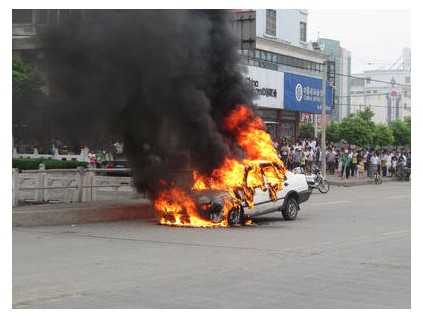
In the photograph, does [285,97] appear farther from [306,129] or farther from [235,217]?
[235,217]

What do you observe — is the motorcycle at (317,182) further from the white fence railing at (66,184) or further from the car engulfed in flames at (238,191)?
the white fence railing at (66,184)

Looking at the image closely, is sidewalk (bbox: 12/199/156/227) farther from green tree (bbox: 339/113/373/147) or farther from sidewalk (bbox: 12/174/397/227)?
green tree (bbox: 339/113/373/147)

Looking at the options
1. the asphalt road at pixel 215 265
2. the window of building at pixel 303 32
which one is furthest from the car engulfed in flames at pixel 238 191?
the window of building at pixel 303 32

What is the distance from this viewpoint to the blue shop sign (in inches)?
1533

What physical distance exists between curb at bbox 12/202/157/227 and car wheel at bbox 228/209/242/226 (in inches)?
97.8

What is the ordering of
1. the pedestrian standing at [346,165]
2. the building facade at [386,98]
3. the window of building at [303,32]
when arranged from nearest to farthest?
1. the pedestrian standing at [346,165]
2. the window of building at [303,32]
3. the building facade at [386,98]

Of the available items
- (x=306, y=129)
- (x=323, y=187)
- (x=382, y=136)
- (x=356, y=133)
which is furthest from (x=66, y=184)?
(x=382, y=136)

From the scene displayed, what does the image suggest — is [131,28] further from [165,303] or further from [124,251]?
[165,303]

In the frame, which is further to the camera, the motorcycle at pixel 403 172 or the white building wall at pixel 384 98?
the white building wall at pixel 384 98

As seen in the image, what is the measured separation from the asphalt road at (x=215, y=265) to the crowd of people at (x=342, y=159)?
49.2 ft

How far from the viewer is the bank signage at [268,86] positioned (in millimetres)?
35531

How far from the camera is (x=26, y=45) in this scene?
48.8 ft

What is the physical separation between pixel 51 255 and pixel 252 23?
12.0 meters

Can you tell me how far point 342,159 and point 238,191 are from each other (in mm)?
20511
